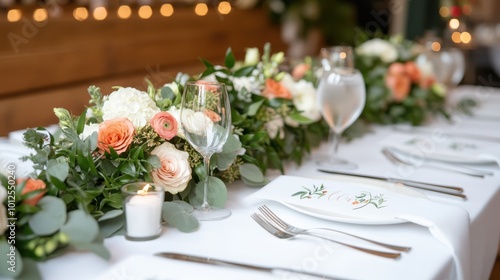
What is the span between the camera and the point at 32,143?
954mm

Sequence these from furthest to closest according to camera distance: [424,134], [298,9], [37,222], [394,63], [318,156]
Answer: [298,9]
[394,63]
[424,134]
[318,156]
[37,222]

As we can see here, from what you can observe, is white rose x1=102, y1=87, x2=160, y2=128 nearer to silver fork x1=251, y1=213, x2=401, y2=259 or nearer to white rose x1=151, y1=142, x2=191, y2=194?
white rose x1=151, y1=142, x2=191, y2=194

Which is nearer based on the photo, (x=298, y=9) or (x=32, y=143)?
(x=32, y=143)

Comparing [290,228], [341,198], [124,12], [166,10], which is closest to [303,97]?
[341,198]

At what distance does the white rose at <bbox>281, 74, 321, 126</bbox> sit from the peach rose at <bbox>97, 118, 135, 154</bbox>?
22.6 inches

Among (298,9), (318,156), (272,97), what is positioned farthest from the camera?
(298,9)

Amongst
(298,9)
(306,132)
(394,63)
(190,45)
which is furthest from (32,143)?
(298,9)

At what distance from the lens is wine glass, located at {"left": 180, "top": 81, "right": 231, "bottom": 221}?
0.96m

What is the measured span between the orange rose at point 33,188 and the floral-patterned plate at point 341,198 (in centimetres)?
36

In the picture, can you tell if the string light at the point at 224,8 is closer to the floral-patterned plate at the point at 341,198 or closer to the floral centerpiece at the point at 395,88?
the floral centerpiece at the point at 395,88

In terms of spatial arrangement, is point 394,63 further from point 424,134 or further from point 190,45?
point 190,45

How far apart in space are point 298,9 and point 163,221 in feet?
13.4

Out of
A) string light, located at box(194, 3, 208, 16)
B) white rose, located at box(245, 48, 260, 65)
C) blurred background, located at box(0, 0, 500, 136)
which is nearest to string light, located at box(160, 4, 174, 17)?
blurred background, located at box(0, 0, 500, 136)

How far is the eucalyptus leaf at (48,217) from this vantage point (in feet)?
2.61
